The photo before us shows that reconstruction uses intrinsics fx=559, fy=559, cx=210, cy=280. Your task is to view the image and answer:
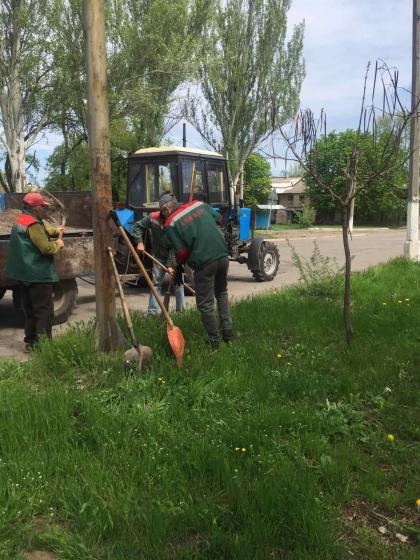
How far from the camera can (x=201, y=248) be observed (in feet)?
17.5

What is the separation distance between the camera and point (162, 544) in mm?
2535

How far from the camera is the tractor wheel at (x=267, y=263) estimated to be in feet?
37.9

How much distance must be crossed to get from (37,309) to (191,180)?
414 cm

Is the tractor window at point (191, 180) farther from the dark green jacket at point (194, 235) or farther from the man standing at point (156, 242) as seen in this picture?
the dark green jacket at point (194, 235)

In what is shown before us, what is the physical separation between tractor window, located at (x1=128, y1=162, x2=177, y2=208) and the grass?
15.3ft

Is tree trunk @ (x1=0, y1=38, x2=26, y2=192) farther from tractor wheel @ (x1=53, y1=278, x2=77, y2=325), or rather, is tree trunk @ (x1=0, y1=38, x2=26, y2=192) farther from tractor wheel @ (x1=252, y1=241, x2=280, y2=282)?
tractor wheel @ (x1=53, y1=278, x2=77, y2=325)

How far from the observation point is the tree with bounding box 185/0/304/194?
30750 mm

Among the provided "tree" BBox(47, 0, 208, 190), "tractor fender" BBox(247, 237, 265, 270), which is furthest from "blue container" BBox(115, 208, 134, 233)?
"tree" BBox(47, 0, 208, 190)

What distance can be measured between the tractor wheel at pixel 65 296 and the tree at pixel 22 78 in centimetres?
1350

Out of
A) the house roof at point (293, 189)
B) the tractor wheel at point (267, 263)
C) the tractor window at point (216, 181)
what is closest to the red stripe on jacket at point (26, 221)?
the tractor window at point (216, 181)

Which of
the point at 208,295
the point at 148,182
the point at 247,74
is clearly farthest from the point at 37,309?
the point at 247,74

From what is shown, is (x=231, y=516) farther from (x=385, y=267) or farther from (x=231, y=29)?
(x=231, y=29)

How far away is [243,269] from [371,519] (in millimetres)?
11271

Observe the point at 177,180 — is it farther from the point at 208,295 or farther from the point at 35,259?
the point at 208,295
